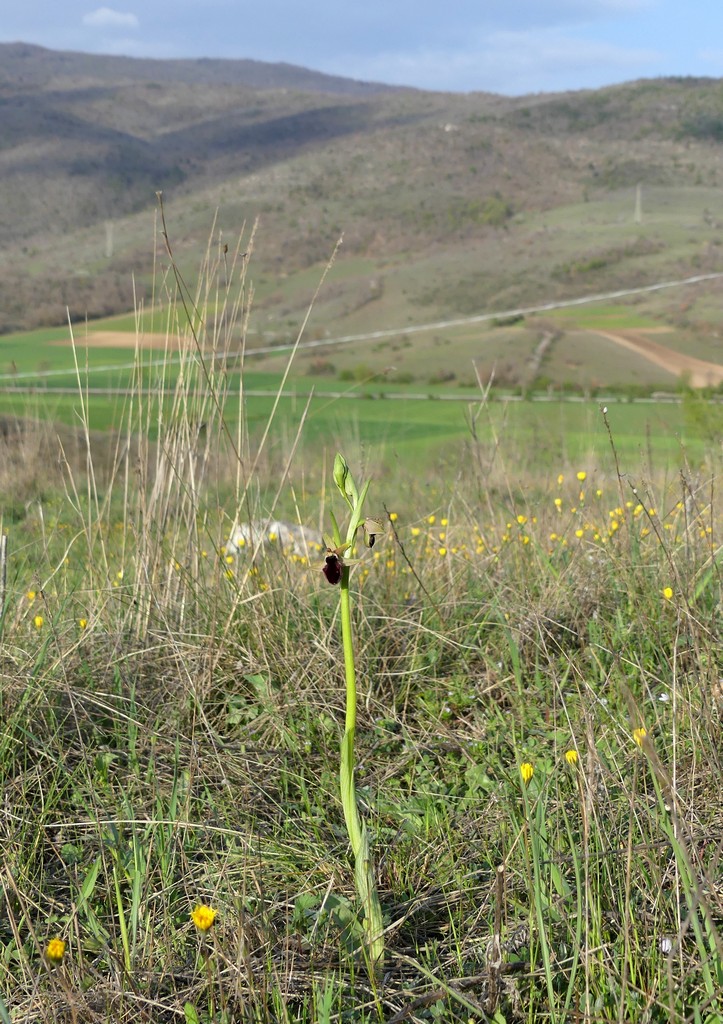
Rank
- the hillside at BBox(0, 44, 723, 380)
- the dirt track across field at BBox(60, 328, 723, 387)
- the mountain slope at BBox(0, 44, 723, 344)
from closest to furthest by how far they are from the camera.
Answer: the dirt track across field at BBox(60, 328, 723, 387) < the hillside at BBox(0, 44, 723, 380) < the mountain slope at BBox(0, 44, 723, 344)

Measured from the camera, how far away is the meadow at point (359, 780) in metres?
1.21

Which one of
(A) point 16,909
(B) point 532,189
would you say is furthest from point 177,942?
(B) point 532,189

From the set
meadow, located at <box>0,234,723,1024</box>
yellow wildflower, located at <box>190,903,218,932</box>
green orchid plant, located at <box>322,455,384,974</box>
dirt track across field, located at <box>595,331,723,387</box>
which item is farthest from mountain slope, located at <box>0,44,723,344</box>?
yellow wildflower, located at <box>190,903,218,932</box>

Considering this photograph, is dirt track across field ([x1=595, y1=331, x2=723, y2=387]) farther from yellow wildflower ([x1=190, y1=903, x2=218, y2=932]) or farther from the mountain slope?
yellow wildflower ([x1=190, y1=903, x2=218, y2=932])

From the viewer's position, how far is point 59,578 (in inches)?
108

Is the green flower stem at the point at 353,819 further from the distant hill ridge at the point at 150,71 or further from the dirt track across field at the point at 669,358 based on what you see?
the distant hill ridge at the point at 150,71

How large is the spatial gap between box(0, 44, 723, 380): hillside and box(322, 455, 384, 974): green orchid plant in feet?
29.7

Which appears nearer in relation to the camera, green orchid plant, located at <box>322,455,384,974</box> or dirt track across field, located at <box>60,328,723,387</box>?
green orchid plant, located at <box>322,455,384,974</box>

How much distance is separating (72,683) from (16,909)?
66 cm

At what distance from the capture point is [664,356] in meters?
14.1

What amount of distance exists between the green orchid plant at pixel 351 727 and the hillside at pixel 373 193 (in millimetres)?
9061

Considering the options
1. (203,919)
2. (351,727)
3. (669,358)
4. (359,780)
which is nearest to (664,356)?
(669,358)

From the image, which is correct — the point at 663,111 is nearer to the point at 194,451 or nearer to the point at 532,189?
the point at 532,189

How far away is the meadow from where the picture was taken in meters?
1.21
